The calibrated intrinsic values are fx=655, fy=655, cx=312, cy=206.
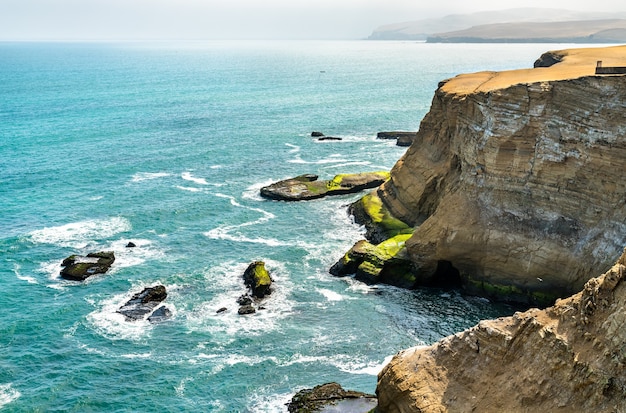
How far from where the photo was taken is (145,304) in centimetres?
4950

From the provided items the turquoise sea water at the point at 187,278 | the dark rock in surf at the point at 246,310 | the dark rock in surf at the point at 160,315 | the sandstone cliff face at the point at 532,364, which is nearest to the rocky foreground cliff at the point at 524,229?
the sandstone cliff face at the point at 532,364

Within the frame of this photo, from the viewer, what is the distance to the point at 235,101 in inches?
6024

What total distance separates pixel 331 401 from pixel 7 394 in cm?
1967

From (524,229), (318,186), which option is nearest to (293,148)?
(318,186)

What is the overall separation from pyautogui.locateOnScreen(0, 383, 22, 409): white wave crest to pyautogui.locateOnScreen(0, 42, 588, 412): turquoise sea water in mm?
177

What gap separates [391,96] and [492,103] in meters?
110

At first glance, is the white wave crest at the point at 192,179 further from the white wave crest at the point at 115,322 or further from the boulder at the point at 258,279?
the white wave crest at the point at 115,322

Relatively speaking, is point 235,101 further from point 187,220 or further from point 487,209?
point 487,209

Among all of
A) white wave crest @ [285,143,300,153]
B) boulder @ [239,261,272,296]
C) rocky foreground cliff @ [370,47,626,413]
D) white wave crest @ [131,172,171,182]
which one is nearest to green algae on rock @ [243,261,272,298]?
boulder @ [239,261,272,296]

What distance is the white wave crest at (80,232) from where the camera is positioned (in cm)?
6225

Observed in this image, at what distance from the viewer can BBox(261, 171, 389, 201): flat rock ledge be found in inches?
2938

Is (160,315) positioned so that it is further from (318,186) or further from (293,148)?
(293,148)

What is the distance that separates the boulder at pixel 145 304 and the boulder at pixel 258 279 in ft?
21.9

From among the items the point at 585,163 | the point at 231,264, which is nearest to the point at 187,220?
the point at 231,264
